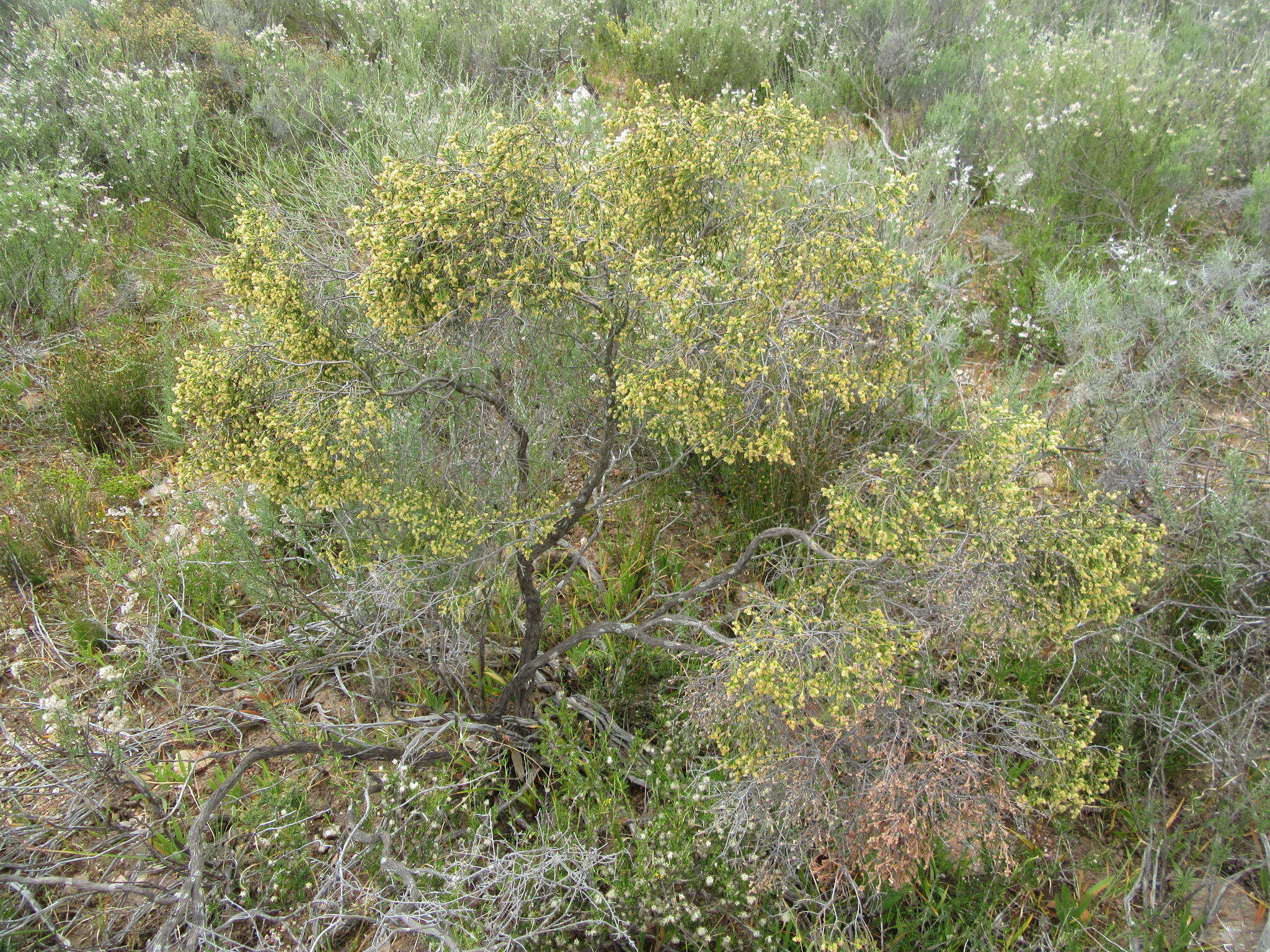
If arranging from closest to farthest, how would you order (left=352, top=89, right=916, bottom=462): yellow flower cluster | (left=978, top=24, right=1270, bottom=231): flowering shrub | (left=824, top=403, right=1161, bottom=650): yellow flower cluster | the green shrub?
1. (left=352, top=89, right=916, bottom=462): yellow flower cluster
2. (left=824, top=403, right=1161, bottom=650): yellow flower cluster
3. the green shrub
4. (left=978, top=24, right=1270, bottom=231): flowering shrub

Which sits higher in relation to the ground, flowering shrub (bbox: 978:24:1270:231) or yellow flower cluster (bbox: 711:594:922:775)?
flowering shrub (bbox: 978:24:1270:231)

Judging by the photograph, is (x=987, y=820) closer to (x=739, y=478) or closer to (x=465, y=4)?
(x=739, y=478)

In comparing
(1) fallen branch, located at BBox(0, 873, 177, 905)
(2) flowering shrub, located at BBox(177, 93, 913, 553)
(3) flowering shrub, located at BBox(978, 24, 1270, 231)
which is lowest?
(1) fallen branch, located at BBox(0, 873, 177, 905)

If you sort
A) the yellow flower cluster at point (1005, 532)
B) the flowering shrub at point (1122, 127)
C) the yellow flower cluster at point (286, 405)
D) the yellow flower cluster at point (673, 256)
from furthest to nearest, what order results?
the flowering shrub at point (1122, 127)
the yellow flower cluster at point (1005, 532)
the yellow flower cluster at point (286, 405)
the yellow flower cluster at point (673, 256)

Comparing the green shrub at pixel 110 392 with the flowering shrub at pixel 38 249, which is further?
the flowering shrub at pixel 38 249

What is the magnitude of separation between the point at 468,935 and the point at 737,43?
718 cm

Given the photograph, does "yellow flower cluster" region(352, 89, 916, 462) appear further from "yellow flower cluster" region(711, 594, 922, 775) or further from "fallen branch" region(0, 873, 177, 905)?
"fallen branch" region(0, 873, 177, 905)

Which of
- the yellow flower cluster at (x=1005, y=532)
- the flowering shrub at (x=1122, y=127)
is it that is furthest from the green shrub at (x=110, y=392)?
the flowering shrub at (x=1122, y=127)

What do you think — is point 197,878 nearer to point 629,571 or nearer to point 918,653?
point 629,571

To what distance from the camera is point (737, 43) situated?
23.7 feet

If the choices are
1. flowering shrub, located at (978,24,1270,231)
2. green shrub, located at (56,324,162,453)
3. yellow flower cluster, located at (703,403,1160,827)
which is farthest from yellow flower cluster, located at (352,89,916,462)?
flowering shrub, located at (978,24,1270,231)

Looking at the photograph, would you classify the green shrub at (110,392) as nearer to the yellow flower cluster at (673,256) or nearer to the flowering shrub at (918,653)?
the yellow flower cluster at (673,256)

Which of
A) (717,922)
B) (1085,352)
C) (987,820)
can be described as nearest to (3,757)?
(717,922)

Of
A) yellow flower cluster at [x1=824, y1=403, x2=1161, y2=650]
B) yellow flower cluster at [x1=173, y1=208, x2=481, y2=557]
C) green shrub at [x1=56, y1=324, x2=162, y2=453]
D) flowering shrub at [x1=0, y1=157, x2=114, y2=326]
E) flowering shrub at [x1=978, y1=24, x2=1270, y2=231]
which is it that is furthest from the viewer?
flowering shrub at [x1=978, y1=24, x2=1270, y2=231]
